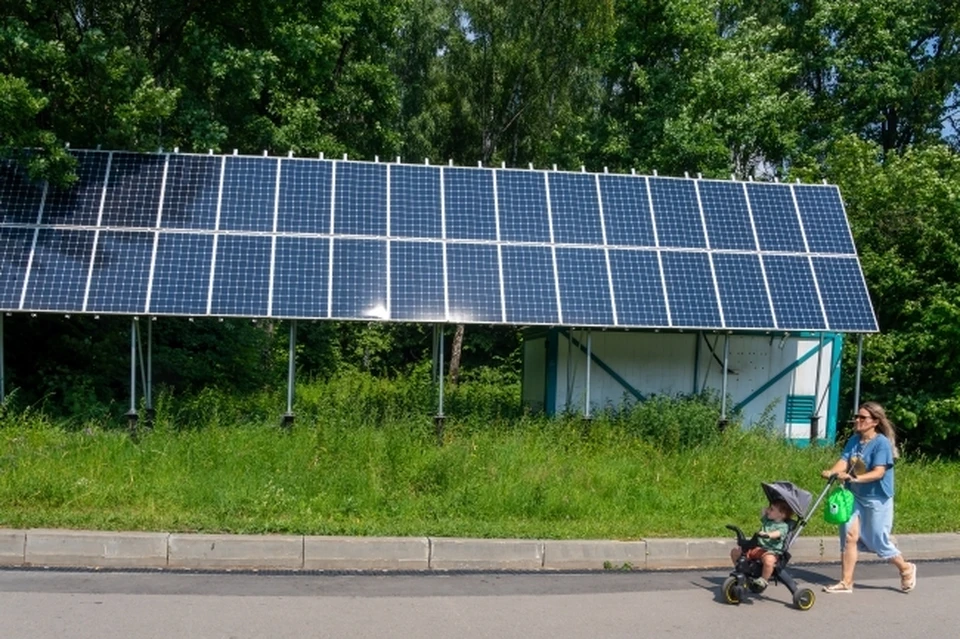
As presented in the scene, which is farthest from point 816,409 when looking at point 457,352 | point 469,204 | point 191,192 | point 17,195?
point 457,352

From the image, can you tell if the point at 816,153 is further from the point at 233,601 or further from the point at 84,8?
the point at 233,601

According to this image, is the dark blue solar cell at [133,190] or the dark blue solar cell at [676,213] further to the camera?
the dark blue solar cell at [676,213]

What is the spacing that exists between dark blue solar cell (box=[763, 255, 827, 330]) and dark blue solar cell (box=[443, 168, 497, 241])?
14.2 feet

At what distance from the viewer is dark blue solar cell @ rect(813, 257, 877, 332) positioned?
13.4 metres

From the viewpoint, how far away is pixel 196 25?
17.6m

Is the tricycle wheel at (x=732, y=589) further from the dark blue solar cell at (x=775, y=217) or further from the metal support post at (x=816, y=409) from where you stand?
the dark blue solar cell at (x=775, y=217)

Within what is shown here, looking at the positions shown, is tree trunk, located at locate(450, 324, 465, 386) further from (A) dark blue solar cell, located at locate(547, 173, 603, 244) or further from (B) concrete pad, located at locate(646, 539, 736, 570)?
(B) concrete pad, located at locate(646, 539, 736, 570)

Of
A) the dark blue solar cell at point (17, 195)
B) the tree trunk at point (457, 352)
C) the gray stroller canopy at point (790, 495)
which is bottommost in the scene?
the tree trunk at point (457, 352)

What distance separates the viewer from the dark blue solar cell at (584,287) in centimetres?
1284

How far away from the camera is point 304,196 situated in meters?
13.7

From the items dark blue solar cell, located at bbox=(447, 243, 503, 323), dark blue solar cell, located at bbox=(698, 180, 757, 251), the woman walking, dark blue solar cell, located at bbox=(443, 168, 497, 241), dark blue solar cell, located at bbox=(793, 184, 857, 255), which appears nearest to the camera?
the woman walking

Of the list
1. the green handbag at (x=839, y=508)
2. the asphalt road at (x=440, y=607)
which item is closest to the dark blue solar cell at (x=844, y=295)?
the asphalt road at (x=440, y=607)

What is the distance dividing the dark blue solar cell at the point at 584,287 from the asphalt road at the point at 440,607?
5154 millimetres

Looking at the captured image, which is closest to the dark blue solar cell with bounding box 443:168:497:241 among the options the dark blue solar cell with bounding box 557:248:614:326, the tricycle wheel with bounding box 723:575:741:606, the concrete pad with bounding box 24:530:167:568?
the dark blue solar cell with bounding box 557:248:614:326
